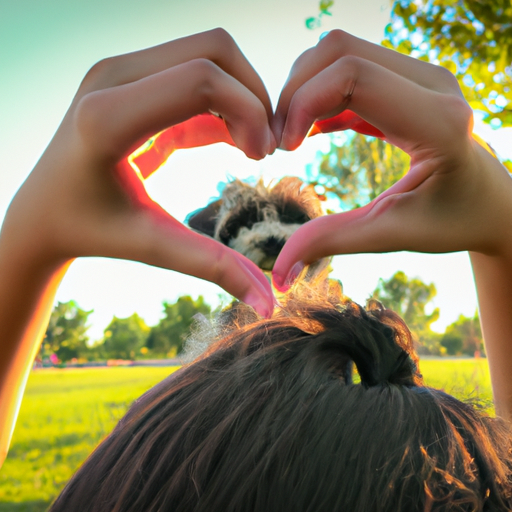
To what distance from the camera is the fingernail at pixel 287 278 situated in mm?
794

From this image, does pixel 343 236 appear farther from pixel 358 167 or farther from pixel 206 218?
pixel 358 167

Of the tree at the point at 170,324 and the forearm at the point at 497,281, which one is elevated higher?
the tree at the point at 170,324

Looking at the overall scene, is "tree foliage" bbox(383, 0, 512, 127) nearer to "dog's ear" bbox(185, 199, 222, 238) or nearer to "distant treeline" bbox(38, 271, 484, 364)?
"dog's ear" bbox(185, 199, 222, 238)

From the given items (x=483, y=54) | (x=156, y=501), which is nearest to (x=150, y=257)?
(x=156, y=501)

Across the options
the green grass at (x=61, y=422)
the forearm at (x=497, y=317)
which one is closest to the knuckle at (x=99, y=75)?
the forearm at (x=497, y=317)

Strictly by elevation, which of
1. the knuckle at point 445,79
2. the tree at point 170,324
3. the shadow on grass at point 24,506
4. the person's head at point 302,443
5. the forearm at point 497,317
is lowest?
the shadow on grass at point 24,506

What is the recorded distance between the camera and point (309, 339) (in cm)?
73

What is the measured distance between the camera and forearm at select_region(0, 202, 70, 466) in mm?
796

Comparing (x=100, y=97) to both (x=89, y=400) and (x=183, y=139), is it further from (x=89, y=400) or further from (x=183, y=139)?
(x=89, y=400)

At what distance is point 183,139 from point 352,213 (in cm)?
38

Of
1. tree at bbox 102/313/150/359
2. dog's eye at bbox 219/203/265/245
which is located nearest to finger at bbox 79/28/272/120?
dog's eye at bbox 219/203/265/245

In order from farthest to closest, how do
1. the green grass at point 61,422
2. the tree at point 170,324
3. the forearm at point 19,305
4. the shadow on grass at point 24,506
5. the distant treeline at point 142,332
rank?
1. the tree at point 170,324
2. the distant treeline at point 142,332
3. the green grass at point 61,422
4. the shadow on grass at point 24,506
5. the forearm at point 19,305

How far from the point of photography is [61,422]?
24.3 ft

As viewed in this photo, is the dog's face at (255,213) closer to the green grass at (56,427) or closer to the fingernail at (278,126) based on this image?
the green grass at (56,427)
